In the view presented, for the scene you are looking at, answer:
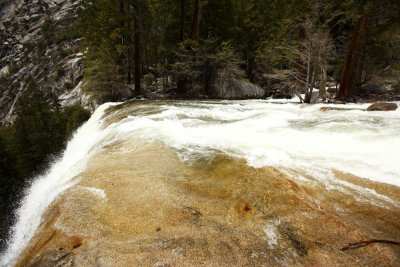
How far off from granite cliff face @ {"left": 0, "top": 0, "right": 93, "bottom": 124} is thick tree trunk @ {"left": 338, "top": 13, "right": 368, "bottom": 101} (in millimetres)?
24287

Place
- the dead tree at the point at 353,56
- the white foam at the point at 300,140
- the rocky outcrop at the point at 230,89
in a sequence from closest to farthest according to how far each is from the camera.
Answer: the white foam at the point at 300,140, the dead tree at the point at 353,56, the rocky outcrop at the point at 230,89

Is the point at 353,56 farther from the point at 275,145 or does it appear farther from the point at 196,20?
the point at 275,145

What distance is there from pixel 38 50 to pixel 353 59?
62.9 metres

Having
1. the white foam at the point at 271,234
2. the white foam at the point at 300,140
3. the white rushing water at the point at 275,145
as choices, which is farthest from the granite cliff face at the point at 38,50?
the white foam at the point at 271,234

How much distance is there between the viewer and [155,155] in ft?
15.6

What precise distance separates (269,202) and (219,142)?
7.85 ft

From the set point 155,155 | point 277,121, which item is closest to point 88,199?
point 155,155

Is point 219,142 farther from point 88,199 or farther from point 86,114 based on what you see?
point 86,114

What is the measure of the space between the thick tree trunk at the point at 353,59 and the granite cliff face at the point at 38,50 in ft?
79.7

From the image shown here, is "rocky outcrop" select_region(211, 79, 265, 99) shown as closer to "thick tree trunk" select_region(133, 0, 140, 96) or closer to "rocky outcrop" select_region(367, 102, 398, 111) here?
"thick tree trunk" select_region(133, 0, 140, 96)

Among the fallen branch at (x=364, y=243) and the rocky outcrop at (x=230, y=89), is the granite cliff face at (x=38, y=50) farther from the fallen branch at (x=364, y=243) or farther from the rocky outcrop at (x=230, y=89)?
the fallen branch at (x=364, y=243)

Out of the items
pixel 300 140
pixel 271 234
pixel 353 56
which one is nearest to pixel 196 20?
pixel 353 56

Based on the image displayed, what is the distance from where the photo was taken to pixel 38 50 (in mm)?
58406

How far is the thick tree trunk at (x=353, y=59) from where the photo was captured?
12.9 metres
